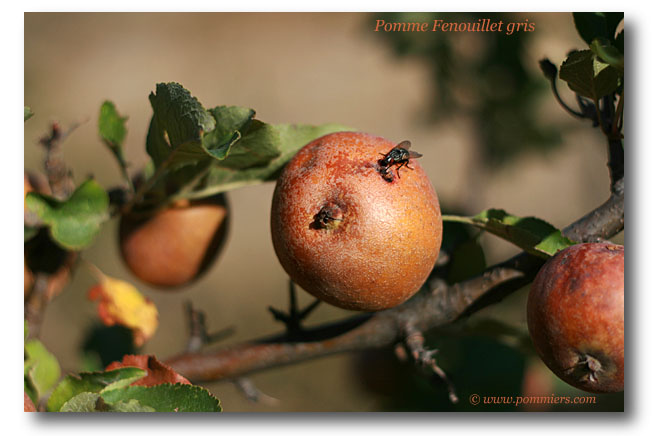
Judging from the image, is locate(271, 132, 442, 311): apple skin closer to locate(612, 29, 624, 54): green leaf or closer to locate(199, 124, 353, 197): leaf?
locate(199, 124, 353, 197): leaf

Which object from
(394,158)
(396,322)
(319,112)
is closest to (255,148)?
(394,158)

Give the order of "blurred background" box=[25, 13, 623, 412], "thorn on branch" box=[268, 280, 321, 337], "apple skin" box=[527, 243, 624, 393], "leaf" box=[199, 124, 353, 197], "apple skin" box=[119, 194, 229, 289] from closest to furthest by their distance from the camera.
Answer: "apple skin" box=[527, 243, 624, 393], "leaf" box=[199, 124, 353, 197], "thorn on branch" box=[268, 280, 321, 337], "apple skin" box=[119, 194, 229, 289], "blurred background" box=[25, 13, 623, 412]

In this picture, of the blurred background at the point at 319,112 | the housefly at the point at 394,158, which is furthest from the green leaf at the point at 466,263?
the blurred background at the point at 319,112

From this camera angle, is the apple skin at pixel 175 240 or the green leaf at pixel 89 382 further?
the apple skin at pixel 175 240

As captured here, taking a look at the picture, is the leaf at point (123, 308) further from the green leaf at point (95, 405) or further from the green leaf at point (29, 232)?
the green leaf at point (95, 405)

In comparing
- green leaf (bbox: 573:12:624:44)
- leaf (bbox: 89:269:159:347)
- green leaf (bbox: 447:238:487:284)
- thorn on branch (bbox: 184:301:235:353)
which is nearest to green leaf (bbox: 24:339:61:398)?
leaf (bbox: 89:269:159:347)

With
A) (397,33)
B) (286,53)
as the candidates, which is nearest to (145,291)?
(286,53)

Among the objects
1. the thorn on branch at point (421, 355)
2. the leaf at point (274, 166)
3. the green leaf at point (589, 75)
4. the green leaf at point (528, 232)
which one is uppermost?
the green leaf at point (589, 75)

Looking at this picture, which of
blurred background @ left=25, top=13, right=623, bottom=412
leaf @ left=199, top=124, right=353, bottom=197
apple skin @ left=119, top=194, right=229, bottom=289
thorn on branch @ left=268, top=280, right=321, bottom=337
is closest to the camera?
leaf @ left=199, top=124, right=353, bottom=197
